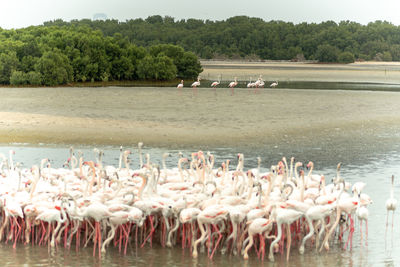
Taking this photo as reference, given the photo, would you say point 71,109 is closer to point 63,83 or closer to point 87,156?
point 87,156

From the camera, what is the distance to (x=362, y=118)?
99.3ft

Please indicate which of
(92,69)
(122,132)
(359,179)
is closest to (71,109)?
(122,132)

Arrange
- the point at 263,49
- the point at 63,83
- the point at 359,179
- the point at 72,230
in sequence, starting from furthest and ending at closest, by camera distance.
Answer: the point at 263,49
the point at 63,83
the point at 359,179
the point at 72,230

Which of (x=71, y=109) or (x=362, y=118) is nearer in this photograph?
(x=362, y=118)

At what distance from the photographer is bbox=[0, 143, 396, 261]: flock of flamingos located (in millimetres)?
10781

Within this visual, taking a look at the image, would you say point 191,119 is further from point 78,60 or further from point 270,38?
point 270,38

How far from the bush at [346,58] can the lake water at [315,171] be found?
348 ft

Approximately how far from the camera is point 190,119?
29.0 metres

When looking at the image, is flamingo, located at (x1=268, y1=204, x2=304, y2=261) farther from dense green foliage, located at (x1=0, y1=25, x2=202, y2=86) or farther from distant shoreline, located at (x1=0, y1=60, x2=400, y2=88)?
dense green foliage, located at (x1=0, y1=25, x2=202, y2=86)

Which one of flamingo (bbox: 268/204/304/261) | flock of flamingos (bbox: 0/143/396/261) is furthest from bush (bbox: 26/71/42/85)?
flamingo (bbox: 268/204/304/261)

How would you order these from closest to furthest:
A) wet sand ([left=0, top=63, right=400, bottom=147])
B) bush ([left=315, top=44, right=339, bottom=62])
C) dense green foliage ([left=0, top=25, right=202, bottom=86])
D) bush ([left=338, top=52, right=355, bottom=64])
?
wet sand ([left=0, top=63, right=400, bottom=147]), dense green foliage ([left=0, top=25, right=202, bottom=86]), bush ([left=338, top=52, right=355, bottom=64]), bush ([left=315, top=44, right=339, bottom=62])

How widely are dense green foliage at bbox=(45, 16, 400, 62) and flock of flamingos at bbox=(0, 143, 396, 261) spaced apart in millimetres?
123444

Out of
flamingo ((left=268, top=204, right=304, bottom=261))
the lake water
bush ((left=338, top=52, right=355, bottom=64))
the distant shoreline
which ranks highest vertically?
bush ((left=338, top=52, right=355, bottom=64))

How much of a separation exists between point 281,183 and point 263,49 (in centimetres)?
14114
